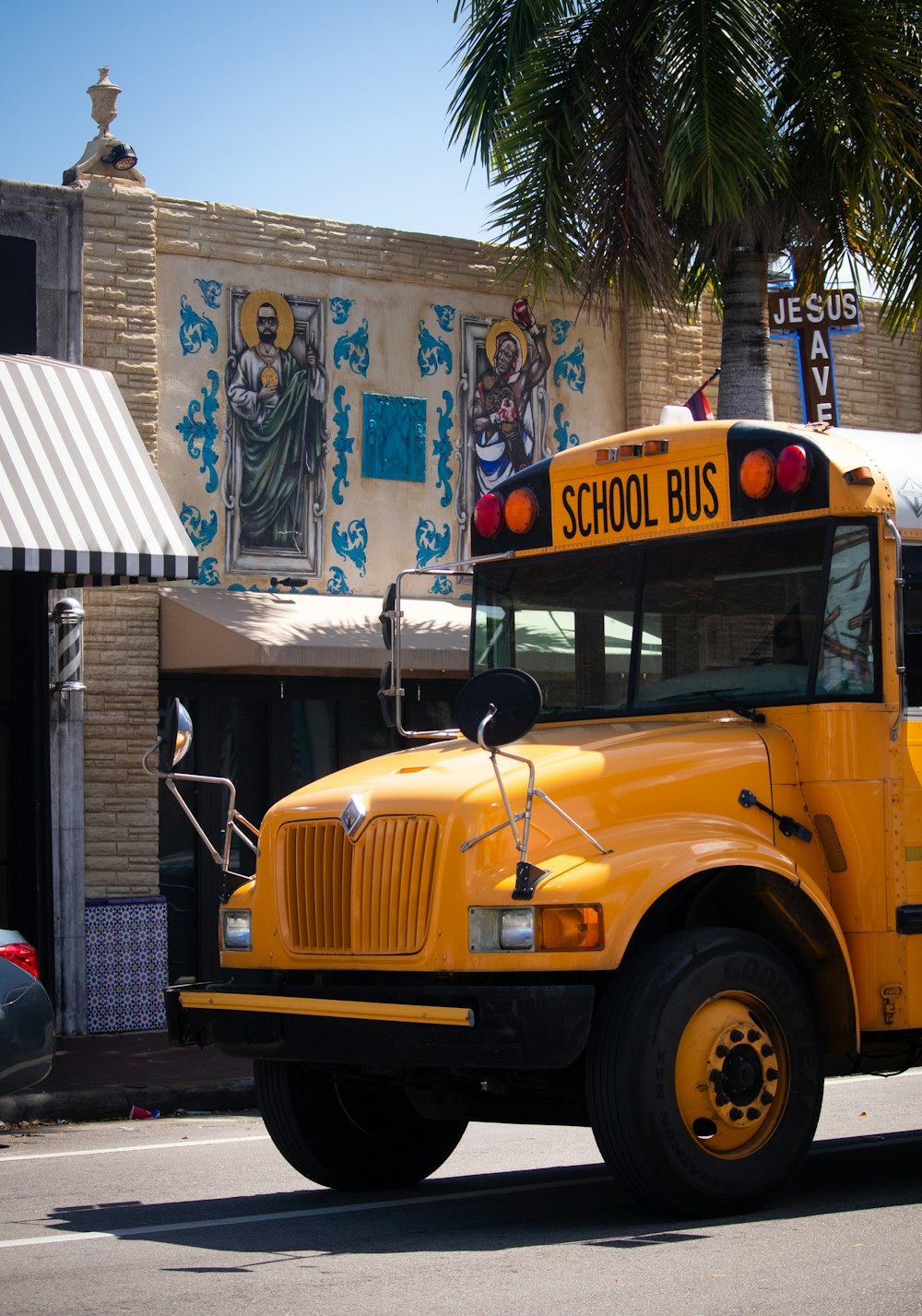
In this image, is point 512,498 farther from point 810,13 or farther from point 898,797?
point 810,13

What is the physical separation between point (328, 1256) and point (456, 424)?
11967 millimetres

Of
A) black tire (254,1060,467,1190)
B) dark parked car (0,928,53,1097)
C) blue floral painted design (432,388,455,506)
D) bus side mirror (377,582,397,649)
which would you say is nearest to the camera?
black tire (254,1060,467,1190)

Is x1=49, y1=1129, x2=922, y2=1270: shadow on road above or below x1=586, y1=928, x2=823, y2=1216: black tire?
below

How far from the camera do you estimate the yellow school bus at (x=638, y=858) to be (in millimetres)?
6855

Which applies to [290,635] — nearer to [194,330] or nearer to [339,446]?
[339,446]

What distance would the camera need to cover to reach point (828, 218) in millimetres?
14977

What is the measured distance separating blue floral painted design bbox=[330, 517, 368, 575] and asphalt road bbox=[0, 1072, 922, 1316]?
26.7 ft

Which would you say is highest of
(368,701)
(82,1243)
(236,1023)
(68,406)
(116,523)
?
(68,406)

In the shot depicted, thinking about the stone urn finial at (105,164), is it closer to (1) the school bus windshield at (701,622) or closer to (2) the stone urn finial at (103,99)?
(2) the stone urn finial at (103,99)

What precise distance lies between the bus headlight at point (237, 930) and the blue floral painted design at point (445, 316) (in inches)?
420

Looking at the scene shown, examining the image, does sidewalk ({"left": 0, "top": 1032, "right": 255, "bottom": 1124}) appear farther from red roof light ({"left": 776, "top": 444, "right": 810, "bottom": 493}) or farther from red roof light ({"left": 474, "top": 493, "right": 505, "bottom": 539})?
red roof light ({"left": 776, "top": 444, "right": 810, "bottom": 493})

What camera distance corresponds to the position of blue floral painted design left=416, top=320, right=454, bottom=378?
17.7 metres

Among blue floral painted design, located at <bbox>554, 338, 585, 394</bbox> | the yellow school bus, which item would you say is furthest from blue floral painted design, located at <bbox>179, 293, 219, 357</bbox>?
the yellow school bus

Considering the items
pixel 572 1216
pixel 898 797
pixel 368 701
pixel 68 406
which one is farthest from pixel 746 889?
pixel 368 701
